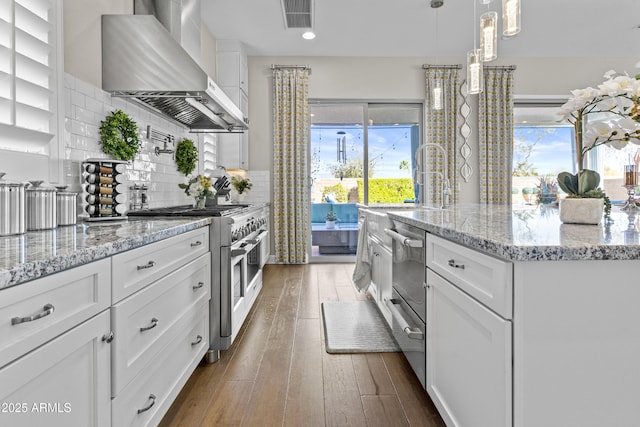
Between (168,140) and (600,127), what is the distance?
111 inches

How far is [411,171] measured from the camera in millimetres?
5430

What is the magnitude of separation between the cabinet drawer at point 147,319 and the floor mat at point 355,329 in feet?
3.30

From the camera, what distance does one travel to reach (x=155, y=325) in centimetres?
135

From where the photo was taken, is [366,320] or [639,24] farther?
[639,24]

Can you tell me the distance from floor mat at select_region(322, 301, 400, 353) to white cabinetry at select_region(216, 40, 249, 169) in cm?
244

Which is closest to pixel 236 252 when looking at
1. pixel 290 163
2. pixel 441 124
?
pixel 290 163

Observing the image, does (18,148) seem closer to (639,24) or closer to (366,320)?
(366,320)

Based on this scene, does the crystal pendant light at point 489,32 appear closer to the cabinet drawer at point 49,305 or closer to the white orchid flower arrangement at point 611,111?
the white orchid flower arrangement at point 611,111

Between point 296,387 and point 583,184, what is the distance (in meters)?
1.54

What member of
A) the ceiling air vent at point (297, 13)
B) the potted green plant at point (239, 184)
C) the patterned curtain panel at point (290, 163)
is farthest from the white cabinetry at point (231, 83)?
the ceiling air vent at point (297, 13)

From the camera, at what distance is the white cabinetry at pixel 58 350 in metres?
0.70

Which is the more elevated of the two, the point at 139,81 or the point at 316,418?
the point at 139,81

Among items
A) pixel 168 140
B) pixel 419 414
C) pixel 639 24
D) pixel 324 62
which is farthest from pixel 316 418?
pixel 639 24

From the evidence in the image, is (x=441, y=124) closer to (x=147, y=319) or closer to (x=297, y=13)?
(x=297, y=13)
